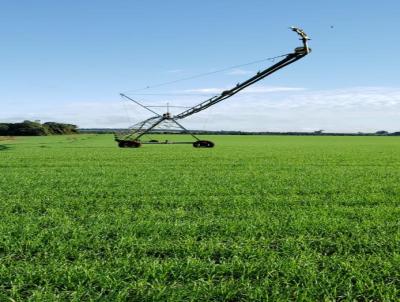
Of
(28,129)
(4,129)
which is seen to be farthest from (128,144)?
(4,129)

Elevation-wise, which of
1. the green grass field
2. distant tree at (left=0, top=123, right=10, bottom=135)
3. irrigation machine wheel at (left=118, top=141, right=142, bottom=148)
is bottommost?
the green grass field

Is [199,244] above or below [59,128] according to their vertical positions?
below

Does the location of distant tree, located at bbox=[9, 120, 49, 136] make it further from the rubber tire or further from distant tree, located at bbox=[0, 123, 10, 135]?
the rubber tire

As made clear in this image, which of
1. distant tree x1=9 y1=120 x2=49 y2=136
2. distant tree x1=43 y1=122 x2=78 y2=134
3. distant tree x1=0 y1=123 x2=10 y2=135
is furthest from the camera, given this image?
distant tree x1=43 y1=122 x2=78 y2=134

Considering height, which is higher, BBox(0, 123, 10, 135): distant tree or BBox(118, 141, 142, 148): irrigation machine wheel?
BBox(0, 123, 10, 135): distant tree

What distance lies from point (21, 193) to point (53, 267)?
747cm

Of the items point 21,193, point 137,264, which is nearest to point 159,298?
point 137,264

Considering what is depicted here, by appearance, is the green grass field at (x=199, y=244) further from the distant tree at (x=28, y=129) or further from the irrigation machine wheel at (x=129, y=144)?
the distant tree at (x=28, y=129)

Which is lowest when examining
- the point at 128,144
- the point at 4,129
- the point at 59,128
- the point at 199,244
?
the point at 199,244

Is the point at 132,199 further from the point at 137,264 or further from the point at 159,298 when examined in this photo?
the point at 159,298

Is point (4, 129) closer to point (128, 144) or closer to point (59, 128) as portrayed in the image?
point (59, 128)

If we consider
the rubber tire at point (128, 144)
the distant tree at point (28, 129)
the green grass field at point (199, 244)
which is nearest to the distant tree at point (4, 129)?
the distant tree at point (28, 129)

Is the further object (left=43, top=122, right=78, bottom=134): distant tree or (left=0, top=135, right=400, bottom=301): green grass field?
(left=43, top=122, right=78, bottom=134): distant tree

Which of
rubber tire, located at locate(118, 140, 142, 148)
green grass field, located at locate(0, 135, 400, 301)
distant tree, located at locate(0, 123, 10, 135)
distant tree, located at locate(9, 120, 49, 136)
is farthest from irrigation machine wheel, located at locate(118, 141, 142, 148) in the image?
distant tree, located at locate(0, 123, 10, 135)
